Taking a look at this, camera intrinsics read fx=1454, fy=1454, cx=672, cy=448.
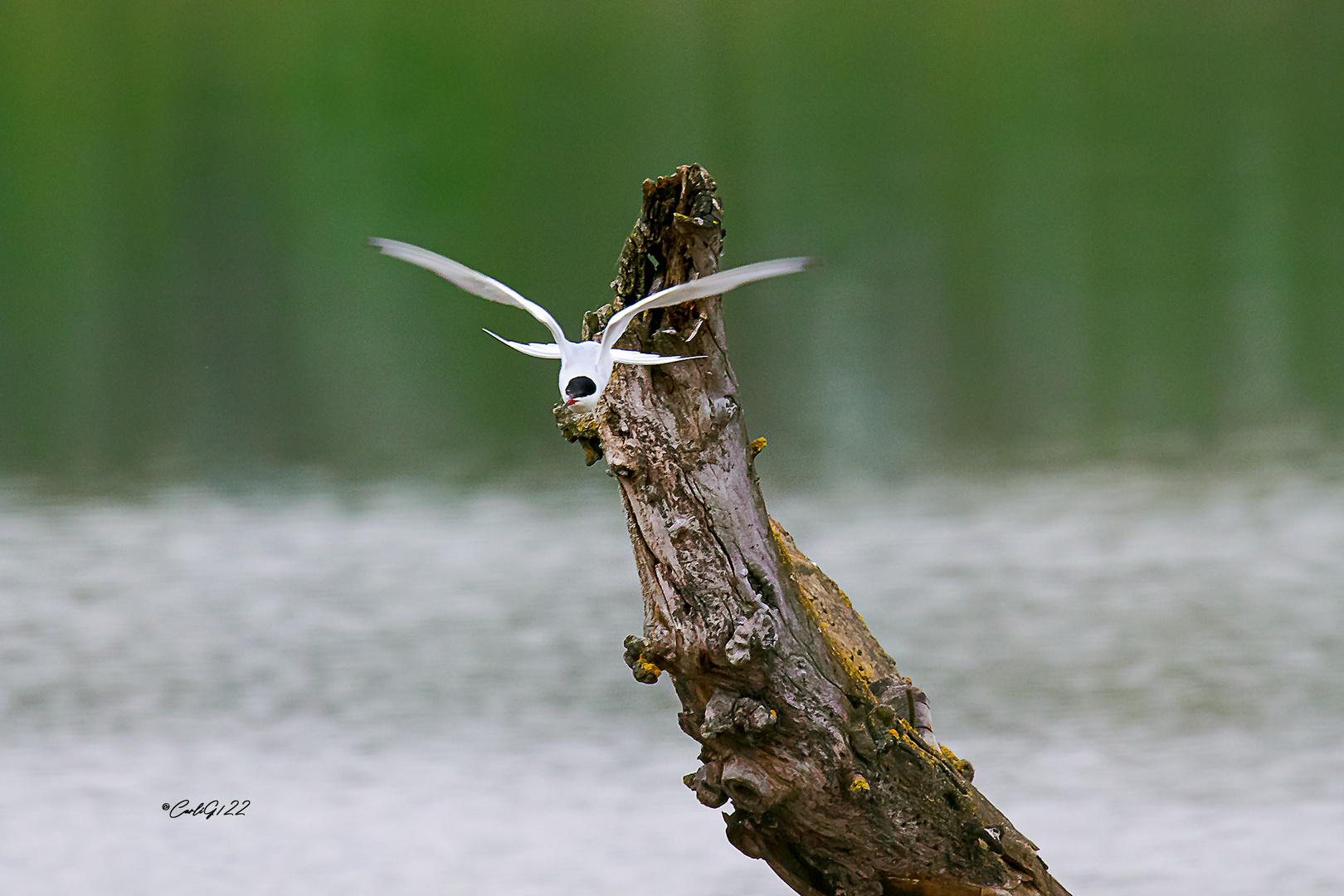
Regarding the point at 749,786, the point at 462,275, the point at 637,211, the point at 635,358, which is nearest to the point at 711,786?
the point at 749,786

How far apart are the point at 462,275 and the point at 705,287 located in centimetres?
30

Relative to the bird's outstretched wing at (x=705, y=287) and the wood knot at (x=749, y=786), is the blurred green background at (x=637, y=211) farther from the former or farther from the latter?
the bird's outstretched wing at (x=705, y=287)

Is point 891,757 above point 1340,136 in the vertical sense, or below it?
below

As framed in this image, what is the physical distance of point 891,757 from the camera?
6.64ft

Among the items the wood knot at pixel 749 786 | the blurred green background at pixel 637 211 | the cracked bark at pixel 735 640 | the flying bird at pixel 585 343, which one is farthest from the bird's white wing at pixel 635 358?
the blurred green background at pixel 637 211

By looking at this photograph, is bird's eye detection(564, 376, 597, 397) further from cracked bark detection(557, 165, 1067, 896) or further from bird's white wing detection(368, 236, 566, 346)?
cracked bark detection(557, 165, 1067, 896)

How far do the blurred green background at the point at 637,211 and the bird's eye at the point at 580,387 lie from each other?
148 inches

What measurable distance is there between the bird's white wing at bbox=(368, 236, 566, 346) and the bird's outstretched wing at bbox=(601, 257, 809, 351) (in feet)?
0.25

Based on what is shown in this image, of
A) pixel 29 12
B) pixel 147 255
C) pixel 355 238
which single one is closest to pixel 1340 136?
pixel 355 238

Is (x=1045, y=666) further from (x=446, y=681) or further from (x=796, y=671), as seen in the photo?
(x=796, y=671)

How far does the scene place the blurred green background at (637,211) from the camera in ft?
20.0

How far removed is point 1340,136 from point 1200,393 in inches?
142

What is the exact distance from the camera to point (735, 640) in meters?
1.88

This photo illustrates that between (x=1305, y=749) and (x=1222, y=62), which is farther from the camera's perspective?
(x=1222, y=62)
